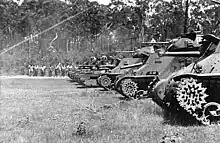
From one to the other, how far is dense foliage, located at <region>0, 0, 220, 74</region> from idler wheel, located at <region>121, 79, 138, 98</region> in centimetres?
2396

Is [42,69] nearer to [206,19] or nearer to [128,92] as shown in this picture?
[206,19]

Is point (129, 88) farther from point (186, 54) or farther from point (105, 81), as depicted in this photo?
point (105, 81)

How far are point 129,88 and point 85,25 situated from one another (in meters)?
32.6

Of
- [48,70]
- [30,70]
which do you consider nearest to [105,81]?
[48,70]

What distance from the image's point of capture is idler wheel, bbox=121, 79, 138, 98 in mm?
14727

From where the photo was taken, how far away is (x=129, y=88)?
1476cm

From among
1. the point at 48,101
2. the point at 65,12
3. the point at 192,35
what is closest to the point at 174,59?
the point at 192,35

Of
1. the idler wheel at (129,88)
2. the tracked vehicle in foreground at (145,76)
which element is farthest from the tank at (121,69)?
the idler wheel at (129,88)

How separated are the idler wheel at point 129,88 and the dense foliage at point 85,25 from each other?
2396 centimetres

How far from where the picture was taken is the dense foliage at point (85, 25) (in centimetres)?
3953

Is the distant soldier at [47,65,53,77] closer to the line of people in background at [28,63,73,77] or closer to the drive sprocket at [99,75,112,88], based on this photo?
the line of people in background at [28,63,73,77]

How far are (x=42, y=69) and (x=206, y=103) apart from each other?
1207 inches

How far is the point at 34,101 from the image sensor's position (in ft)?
46.4

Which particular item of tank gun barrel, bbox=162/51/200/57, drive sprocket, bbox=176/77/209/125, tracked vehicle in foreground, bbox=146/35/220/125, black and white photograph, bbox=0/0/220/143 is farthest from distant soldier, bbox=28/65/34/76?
drive sprocket, bbox=176/77/209/125
